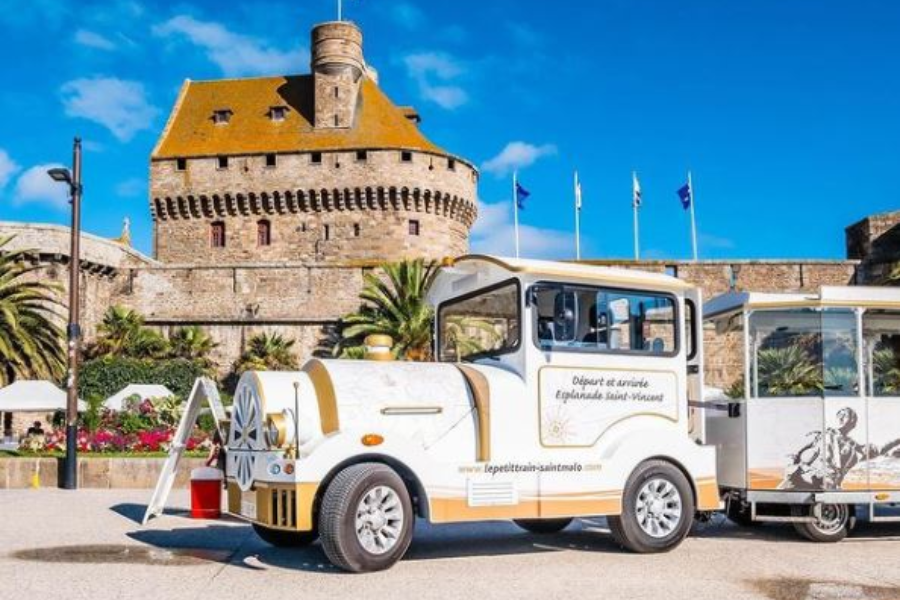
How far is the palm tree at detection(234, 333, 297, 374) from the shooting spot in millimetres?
38875

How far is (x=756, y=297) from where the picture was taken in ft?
32.1

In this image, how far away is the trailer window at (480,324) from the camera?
28.9ft

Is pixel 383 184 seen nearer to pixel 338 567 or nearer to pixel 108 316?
pixel 108 316

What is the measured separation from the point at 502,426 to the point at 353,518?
5.30ft

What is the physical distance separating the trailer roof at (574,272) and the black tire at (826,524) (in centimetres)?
246

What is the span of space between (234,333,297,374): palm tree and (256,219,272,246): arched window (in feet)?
41.5

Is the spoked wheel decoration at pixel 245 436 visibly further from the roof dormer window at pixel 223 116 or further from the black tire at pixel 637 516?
the roof dormer window at pixel 223 116

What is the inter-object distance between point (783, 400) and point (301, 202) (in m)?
42.7

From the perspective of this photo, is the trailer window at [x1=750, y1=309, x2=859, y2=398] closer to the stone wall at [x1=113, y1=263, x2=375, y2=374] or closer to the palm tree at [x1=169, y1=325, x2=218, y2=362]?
the stone wall at [x1=113, y1=263, x2=375, y2=374]

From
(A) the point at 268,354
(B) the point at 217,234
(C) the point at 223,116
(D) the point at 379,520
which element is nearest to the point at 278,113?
(C) the point at 223,116

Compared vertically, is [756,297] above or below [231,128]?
below

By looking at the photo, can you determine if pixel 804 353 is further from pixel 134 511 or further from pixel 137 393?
pixel 137 393

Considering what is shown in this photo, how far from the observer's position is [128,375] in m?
36.6

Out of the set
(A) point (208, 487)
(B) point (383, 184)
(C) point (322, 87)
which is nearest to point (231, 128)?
(C) point (322, 87)
